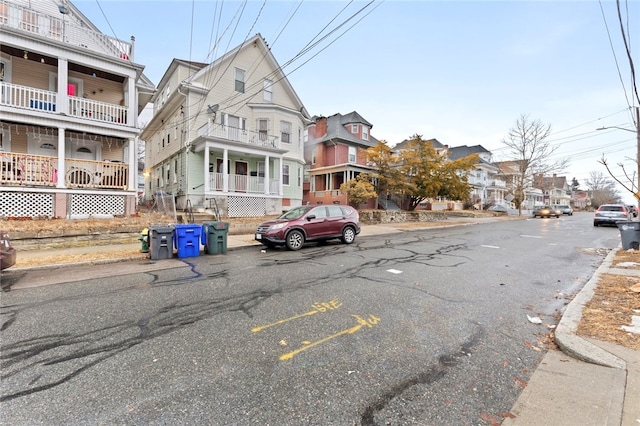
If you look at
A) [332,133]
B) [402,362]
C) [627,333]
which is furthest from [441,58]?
[402,362]

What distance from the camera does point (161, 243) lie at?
8508 mm

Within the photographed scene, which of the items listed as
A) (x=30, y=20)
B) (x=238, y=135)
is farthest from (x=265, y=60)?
(x=30, y=20)

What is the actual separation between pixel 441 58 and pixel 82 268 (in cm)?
1807

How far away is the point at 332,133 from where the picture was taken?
27.9 meters

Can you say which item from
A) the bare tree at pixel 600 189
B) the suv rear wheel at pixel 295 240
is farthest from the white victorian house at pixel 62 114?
the bare tree at pixel 600 189

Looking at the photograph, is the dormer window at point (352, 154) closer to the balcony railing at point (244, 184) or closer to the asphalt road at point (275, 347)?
the balcony railing at point (244, 184)

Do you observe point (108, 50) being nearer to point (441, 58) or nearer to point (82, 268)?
point (82, 268)

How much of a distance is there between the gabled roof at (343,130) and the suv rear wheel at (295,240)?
18.3 meters

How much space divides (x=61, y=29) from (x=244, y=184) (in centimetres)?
1055

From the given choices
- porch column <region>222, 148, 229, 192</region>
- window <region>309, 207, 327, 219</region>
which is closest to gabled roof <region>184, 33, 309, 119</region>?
porch column <region>222, 148, 229, 192</region>

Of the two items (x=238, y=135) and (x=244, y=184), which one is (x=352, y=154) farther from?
(x=244, y=184)

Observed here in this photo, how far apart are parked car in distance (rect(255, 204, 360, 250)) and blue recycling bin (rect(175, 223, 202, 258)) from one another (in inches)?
82.1

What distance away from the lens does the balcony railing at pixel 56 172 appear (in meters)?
11.5

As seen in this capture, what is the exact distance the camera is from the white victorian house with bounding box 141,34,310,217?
57.1 feet
